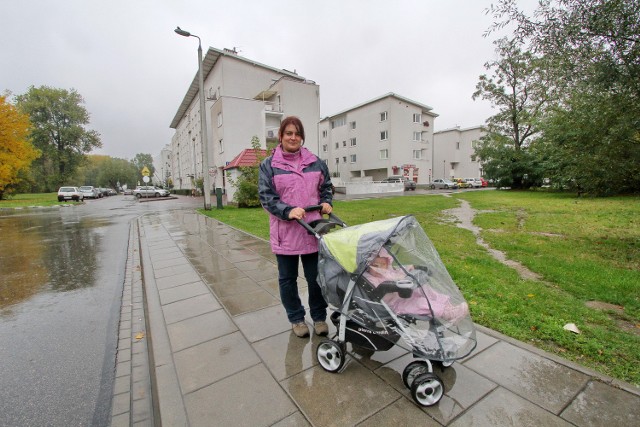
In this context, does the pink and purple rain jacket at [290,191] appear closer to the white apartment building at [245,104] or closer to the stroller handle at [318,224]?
the stroller handle at [318,224]

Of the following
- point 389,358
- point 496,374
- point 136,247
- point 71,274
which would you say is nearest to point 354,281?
point 389,358

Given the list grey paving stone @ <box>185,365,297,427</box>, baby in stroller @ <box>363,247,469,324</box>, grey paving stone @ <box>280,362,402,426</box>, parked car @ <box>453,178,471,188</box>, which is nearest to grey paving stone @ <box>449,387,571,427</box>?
grey paving stone @ <box>280,362,402,426</box>

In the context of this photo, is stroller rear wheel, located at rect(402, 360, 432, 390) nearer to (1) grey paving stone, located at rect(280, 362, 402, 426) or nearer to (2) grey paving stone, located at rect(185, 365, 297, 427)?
(1) grey paving stone, located at rect(280, 362, 402, 426)

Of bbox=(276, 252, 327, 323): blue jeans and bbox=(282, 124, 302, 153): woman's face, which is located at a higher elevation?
bbox=(282, 124, 302, 153): woman's face

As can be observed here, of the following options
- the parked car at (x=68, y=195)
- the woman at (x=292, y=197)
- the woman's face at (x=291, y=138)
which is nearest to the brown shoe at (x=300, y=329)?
the woman at (x=292, y=197)

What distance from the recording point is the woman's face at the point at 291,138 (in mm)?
2570

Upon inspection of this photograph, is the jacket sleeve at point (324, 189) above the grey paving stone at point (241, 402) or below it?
above

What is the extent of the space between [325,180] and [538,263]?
4226mm

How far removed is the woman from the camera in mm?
2576

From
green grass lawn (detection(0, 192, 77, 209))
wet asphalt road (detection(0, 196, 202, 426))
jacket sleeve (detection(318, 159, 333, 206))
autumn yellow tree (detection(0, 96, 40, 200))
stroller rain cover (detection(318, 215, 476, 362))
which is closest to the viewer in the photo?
stroller rain cover (detection(318, 215, 476, 362))

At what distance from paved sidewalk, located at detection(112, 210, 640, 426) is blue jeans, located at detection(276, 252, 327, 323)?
9.5 inches

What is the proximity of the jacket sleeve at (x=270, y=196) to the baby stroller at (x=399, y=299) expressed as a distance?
0.43m

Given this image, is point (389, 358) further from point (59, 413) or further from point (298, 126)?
point (59, 413)

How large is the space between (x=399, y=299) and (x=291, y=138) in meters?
1.57
